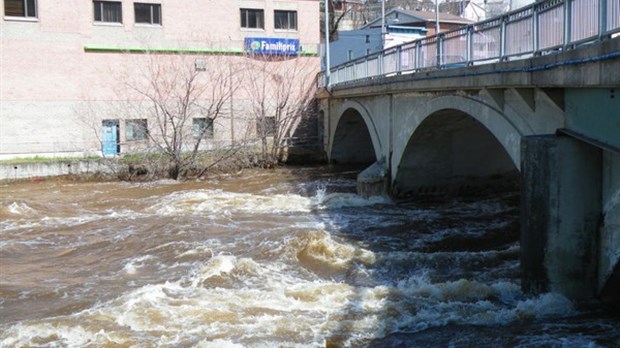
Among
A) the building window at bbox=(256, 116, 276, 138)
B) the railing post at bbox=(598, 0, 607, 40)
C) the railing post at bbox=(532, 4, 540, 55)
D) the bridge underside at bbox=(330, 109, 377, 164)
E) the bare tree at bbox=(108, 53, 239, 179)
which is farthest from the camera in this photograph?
the building window at bbox=(256, 116, 276, 138)

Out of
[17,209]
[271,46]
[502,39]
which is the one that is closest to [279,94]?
[271,46]

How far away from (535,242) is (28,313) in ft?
23.4

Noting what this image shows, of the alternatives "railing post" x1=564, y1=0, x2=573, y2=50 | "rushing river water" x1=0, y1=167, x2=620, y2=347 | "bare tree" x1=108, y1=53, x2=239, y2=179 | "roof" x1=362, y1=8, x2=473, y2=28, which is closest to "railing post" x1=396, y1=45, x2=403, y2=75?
"rushing river water" x1=0, y1=167, x2=620, y2=347

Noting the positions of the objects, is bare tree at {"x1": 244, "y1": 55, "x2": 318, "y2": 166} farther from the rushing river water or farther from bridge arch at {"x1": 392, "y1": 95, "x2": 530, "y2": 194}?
bridge arch at {"x1": 392, "y1": 95, "x2": 530, "y2": 194}

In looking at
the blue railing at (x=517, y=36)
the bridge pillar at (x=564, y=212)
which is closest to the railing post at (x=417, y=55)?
the blue railing at (x=517, y=36)

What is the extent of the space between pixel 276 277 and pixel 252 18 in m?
24.0

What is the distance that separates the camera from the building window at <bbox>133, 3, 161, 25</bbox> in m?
31.2

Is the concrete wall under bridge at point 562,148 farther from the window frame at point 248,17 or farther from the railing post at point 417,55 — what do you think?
the window frame at point 248,17

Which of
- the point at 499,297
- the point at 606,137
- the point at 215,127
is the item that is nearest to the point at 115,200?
the point at 215,127

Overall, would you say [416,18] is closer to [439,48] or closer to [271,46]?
[271,46]

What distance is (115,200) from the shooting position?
851 inches

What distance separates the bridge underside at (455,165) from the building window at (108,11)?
17295 mm

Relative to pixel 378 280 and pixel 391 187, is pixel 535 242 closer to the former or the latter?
pixel 378 280

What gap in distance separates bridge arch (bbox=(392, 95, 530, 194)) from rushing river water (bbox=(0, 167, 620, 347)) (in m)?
0.68
